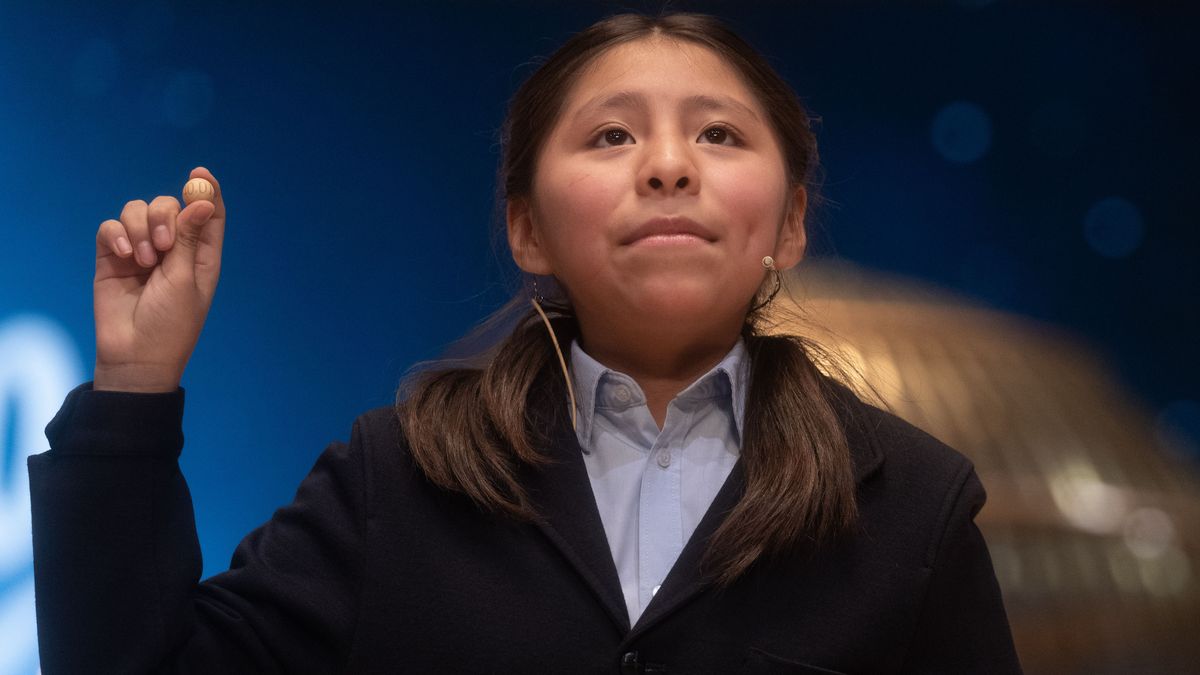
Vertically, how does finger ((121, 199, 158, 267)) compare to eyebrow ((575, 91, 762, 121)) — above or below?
below

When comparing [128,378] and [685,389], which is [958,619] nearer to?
[685,389]

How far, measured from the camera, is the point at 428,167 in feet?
5.00

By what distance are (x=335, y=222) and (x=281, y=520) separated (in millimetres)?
599

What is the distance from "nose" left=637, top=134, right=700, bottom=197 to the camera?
0.98m

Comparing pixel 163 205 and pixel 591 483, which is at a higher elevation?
pixel 163 205

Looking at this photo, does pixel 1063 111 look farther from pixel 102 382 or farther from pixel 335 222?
pixel 102 382

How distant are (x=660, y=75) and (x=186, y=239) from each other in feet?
1.39

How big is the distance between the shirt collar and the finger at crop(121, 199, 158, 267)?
0.37 m

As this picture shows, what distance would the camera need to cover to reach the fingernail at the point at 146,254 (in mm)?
887

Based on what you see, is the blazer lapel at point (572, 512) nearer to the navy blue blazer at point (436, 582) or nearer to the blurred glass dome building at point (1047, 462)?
the navy blue blazer at point (436, 582)

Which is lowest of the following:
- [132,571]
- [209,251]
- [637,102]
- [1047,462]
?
[1047,462]

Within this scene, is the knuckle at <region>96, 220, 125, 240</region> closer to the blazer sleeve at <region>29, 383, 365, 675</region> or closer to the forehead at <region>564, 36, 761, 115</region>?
the blazer sleeve at <region>29, 383, 365, 675</region>

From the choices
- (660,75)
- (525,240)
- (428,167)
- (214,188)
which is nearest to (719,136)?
(660,75)

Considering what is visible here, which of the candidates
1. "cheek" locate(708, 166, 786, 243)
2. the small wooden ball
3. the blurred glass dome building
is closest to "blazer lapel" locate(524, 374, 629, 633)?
"cheek" locate(708, 166, 786, 243)
